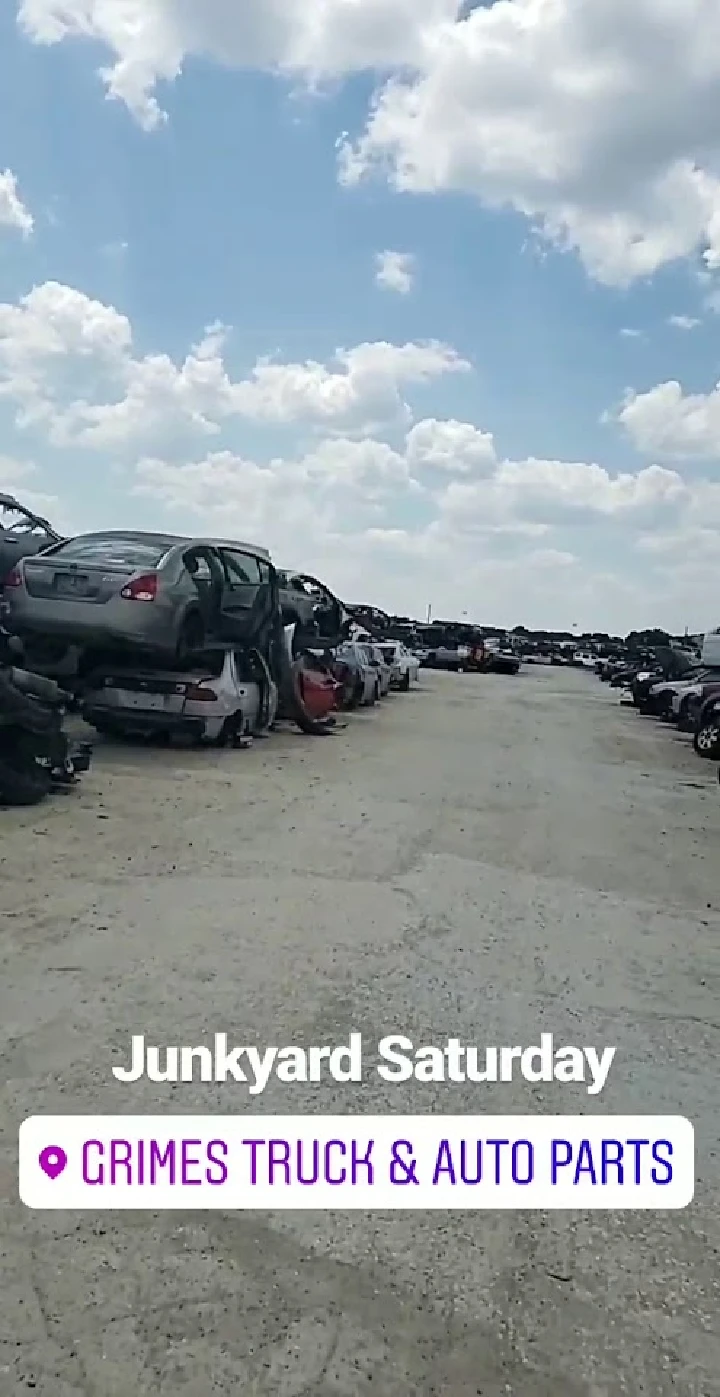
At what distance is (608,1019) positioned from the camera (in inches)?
212

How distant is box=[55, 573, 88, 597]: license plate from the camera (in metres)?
12.1

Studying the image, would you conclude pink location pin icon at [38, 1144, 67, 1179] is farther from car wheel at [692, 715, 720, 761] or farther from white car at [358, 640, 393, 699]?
white car at [358, 640, 393, 699]

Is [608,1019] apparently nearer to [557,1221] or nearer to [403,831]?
[557,1221]

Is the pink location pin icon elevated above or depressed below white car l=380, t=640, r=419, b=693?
below

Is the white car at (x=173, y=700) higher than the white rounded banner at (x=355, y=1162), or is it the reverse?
the white car at (x=173, y=700)

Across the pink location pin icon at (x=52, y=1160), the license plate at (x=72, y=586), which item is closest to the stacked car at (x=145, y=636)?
the license plate at (x=72, y=586)

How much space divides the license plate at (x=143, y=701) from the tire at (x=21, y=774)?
303 cm

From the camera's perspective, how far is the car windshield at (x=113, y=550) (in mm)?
12492

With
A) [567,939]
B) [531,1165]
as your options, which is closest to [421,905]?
[567,939]

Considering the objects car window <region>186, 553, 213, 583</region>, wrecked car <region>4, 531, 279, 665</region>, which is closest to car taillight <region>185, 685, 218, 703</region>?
wrecked car <region>4, 531, 279, 665</region>

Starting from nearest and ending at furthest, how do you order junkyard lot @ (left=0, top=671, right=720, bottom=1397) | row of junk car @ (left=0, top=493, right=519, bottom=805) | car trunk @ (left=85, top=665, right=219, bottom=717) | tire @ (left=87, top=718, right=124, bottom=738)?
1. junkyard lot @ (left=0, top=671, right=720, bottom=1397)
2. row of junk car @ (left=0, top=493, right=519, bottom=805)
3. car trunk @ (left=85, top=665, right=219, bottom=717)
4. tire @ (left=87, top=718, right=124, bottom=738)

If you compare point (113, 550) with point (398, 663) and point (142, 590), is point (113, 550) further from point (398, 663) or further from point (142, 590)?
point (398, 663)

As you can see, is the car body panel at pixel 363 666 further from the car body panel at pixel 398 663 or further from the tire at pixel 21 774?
the tire at pixel 21 774

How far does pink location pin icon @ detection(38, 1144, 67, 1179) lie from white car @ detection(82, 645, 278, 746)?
9196 millimetres
